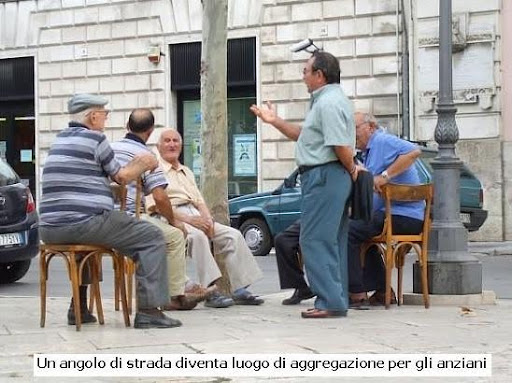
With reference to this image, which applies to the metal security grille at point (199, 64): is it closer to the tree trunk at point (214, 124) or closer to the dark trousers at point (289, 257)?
the tree trunk at point (214, 124)

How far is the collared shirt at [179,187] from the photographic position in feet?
31.1

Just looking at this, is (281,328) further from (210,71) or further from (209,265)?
(210,71)

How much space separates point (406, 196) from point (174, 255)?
6.50 feet

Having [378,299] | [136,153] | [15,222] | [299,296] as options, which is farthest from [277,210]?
[136,153]

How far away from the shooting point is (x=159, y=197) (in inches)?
329

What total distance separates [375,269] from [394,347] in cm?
258

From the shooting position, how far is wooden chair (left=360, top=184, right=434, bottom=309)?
904 cm

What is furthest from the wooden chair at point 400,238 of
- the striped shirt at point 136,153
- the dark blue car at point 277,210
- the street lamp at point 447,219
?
the dark blue car at point 277,210

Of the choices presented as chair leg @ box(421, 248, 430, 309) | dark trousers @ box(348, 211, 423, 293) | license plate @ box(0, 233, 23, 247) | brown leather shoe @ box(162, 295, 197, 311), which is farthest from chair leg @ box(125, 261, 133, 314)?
license plate @ box(0, 233, 23, 247)

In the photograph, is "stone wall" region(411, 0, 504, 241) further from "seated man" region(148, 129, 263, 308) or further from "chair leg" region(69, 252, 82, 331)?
"chair leg" region(69, 252, 82, 331)

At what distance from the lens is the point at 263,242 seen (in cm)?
1933

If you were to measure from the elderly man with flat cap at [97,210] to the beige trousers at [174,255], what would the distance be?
1.40 feet

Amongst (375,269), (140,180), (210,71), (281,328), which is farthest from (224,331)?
(210,71)

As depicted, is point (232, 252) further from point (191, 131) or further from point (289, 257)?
point (191, 131)
